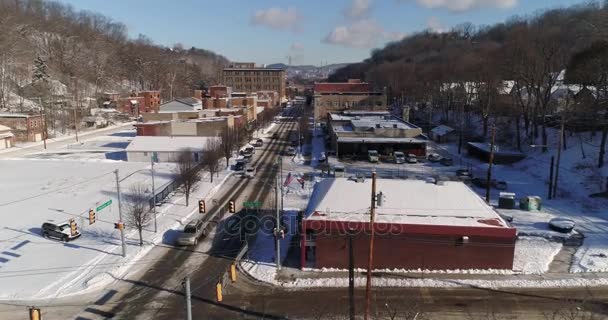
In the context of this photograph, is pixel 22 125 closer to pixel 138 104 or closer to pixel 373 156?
pixel 138 104

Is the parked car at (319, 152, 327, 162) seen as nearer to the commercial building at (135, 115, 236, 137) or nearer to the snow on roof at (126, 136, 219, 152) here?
the commercial building at (135, 115, 236, 137)

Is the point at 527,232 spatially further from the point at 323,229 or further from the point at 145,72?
the point at 145,72

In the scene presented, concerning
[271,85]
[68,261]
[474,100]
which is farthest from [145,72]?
[68,261]

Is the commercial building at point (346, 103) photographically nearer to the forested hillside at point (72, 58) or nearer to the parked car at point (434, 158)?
the parked car at point (434, 158)

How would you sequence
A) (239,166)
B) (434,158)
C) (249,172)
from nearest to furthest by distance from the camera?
1. (249,172)
2. (239,166)
3. (434,158)

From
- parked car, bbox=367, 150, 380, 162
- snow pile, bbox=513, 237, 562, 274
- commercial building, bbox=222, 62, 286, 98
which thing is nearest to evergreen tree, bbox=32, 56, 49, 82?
parked car, bbox=367, 150, 380, 162

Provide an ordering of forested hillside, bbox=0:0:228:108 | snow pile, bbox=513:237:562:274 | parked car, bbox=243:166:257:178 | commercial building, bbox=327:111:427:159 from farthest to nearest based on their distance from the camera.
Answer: forested hillside, bbox=0:0:228:108
commercial building, bbox=327:111:427:159
parked car, bbox=243:166:257:178
snow pile, bbox=513:237:562:274

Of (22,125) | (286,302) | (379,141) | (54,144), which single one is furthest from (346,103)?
(286,302)

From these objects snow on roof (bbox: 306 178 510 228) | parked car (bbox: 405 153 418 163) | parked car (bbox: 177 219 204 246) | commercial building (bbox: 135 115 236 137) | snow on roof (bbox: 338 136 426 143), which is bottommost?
parked car (bbox: 177 219 204 246)
